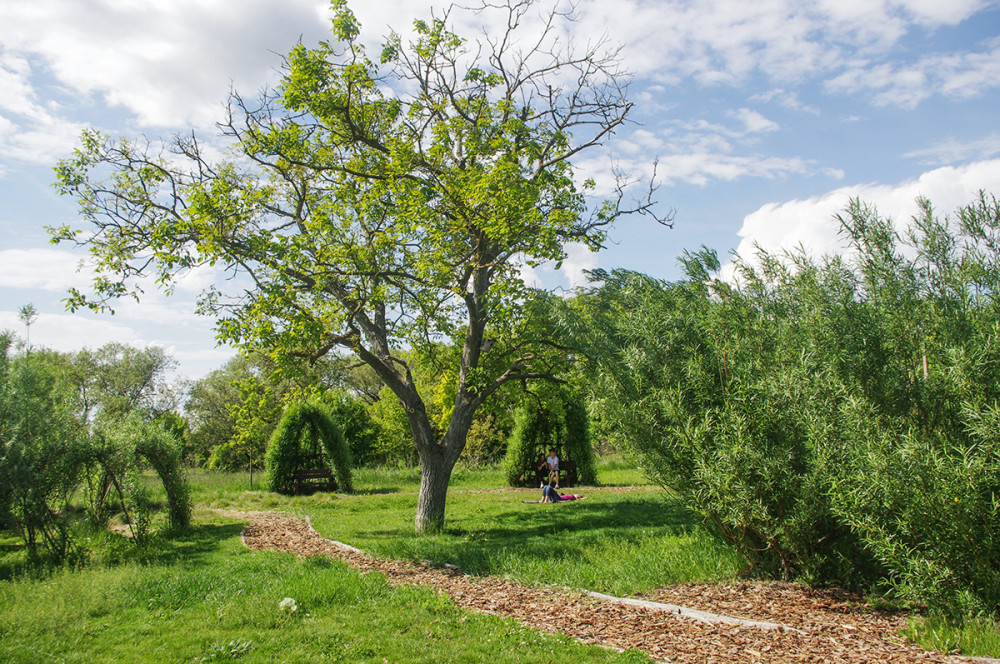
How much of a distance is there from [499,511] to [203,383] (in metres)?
37.3

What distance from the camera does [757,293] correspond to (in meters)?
7.46

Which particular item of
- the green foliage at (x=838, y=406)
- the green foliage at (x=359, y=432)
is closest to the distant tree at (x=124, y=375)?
the green foliage at (x=359, y=432)

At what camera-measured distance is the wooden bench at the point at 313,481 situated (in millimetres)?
20870

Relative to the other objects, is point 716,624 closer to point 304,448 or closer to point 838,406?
point 838,406

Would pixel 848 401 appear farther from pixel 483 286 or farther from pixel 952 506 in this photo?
pixel 483 286

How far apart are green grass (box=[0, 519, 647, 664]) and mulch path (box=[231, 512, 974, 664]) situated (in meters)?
0.41

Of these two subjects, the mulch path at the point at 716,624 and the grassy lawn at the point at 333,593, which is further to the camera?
the grassy lawn at the point at 333,593

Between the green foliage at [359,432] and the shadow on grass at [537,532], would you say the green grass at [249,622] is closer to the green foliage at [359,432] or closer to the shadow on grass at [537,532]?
the shadow on grass at [537,532]

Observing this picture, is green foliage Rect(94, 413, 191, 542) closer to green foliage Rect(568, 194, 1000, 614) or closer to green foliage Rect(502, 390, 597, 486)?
green foliage Rect(568, 194, 1000, 614)

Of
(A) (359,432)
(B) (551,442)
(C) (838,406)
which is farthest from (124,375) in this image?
(C) (838,406)

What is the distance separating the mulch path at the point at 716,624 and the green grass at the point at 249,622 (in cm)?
41

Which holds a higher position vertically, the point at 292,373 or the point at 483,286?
the point at 483,286

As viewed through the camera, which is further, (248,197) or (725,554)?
(248,197)

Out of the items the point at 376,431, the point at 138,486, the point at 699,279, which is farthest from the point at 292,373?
the point at 376,431
